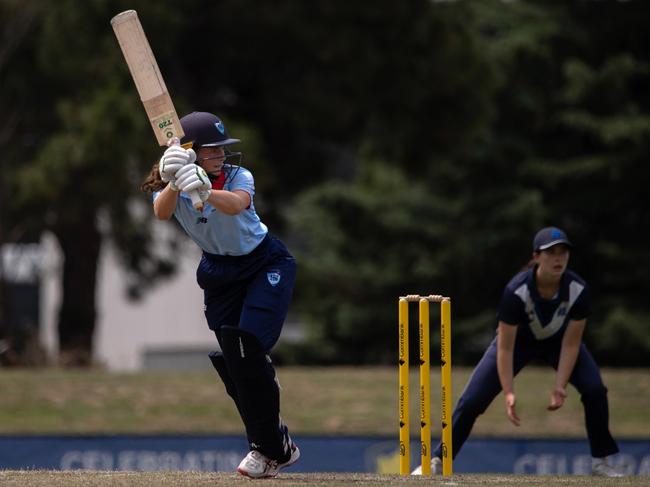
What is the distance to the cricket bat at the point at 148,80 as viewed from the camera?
544 cm

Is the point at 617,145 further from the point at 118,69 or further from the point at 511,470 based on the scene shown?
the point at 511,470

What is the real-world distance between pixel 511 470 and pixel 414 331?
1274cm

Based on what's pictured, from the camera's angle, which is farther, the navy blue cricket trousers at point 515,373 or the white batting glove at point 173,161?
the navy blue cricket trousers at point 515,373

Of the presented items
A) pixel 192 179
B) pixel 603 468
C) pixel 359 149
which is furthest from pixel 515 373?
pixel 359 149

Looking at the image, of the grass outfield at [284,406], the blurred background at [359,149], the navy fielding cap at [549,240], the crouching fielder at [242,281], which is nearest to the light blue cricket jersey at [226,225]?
the crouching fielder at [242,281]

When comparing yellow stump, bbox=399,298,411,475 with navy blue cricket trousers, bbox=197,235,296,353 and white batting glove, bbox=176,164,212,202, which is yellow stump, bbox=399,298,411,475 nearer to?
navy blue cricket trousers, bbox=197,235,296,353

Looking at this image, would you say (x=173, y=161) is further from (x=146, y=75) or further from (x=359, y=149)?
(x=359, y=149)

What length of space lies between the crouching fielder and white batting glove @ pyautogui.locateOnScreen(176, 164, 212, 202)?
8.0 inches

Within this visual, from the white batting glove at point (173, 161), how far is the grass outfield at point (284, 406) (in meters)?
7.23

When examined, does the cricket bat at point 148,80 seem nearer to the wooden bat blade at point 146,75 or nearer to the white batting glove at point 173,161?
the wooden bat blade at point 146,75

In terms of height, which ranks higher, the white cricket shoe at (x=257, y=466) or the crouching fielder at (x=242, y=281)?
the crouching fielder at (x=242, y=281)

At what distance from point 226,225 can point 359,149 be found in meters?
14.8

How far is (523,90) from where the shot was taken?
69.7 feet

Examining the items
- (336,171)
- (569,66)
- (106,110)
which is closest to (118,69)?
(106,110)
